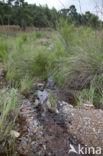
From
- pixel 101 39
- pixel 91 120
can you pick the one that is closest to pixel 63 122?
pixel 91 120

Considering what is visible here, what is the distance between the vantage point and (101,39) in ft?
6.48

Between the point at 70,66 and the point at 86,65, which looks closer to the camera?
the point at 86,65

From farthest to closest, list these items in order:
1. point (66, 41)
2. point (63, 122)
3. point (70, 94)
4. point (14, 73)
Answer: point (66, 41) < point (14, 73) < point (70, 94) < point (63, 122)

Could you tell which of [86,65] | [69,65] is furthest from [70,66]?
[86,65]

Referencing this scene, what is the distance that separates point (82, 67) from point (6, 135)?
1395mm

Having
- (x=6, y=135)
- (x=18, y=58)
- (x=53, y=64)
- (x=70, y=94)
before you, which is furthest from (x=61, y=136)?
(x=18, y=58)

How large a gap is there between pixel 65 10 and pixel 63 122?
194 centimetres

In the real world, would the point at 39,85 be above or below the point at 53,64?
below

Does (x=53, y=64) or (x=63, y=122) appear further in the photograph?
(x=53, y=64)

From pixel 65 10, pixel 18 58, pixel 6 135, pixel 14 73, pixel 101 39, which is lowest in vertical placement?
pixel 6 135

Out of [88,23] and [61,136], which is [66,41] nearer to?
[88,23]

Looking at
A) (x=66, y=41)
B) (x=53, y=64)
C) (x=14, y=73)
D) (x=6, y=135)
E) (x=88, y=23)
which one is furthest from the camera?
(x=66, y=41)

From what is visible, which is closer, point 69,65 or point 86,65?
point 86,65

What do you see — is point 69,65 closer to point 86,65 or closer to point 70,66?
point 70,66
